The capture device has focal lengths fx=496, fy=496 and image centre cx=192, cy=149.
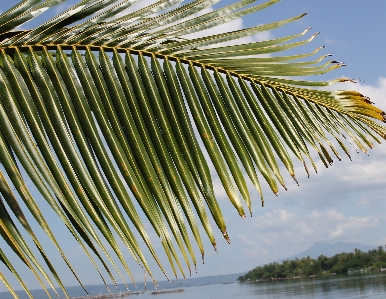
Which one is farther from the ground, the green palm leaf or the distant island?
the green palm leaf

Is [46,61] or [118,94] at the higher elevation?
[46,61]

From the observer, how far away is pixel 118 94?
1143 mm


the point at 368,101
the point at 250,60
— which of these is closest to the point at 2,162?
the point at 250,60

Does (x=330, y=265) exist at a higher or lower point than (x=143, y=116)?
lower

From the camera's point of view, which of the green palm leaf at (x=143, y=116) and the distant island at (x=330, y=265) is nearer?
the green palm leaf at (x=143, y=116)

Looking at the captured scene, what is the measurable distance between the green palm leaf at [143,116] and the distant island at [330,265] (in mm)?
158606

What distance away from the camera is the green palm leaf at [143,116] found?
3.37 feet

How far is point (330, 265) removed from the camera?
16400 cm

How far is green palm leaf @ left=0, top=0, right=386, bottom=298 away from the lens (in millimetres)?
1026

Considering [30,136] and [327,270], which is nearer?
[30,136]

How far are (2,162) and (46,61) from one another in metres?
0.28

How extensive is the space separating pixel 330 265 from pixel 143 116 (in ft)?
569

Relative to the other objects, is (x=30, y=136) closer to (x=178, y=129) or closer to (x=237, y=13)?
(x=178, y=129)

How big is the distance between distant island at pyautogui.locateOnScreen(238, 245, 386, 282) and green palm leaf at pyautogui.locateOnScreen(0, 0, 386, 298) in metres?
159
